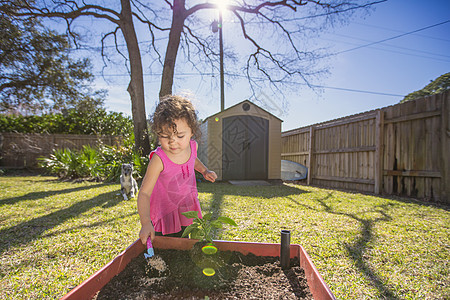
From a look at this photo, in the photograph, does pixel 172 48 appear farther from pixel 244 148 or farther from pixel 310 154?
pixel 310 154

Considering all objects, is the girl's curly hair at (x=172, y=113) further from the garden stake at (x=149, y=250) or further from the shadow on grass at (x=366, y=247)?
the shadow on grass at (x=366, y=247)

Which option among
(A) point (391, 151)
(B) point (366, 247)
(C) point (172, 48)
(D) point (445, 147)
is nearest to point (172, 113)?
(B) point (366, 247)

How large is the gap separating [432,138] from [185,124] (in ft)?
17.1

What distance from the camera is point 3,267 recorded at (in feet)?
5.55

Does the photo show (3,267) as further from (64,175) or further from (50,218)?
(64,175)

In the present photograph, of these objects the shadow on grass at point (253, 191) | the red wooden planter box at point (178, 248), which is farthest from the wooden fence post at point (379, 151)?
the red wooden planter box at point (178, 248)

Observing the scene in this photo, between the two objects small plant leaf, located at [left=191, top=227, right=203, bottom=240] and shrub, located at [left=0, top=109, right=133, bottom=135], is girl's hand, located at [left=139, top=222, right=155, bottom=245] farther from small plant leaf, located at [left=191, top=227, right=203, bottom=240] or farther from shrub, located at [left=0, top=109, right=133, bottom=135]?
shrub, located at [left=0, top=109, right=133, bottom=135]

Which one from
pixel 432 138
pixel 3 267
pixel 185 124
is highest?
pixel 432 138

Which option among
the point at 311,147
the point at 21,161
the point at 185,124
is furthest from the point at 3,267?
the point at 21,161

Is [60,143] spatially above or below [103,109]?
below

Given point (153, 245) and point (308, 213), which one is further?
point (308, 213)

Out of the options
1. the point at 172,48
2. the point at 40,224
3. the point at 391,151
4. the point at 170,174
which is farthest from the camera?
the point at 172,48

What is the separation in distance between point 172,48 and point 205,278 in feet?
23.9

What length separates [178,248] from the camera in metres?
1.09
